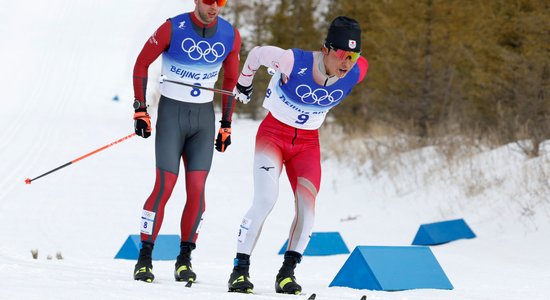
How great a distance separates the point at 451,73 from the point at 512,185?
6704 mm

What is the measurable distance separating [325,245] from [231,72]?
11.8 ft

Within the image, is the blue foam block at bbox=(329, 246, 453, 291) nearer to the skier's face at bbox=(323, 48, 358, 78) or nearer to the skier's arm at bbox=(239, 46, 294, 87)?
the skier's face at bbox=(323, 48, 358, 78)

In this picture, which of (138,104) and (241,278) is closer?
(241,278)

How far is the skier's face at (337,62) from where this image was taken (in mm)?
5973

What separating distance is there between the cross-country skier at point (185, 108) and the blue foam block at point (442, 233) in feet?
15.3

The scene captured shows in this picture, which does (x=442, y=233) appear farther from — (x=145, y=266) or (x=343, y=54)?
(x=145, y=266)

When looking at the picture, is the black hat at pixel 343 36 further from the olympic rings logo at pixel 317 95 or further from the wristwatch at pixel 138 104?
the wristwatch at pixel 138 104

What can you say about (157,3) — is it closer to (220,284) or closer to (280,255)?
(280,255)

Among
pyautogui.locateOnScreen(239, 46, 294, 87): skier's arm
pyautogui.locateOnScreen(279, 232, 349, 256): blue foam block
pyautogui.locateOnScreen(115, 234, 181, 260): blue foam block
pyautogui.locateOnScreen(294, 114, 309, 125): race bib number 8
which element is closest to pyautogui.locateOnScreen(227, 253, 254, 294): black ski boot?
pyautogui.locateOnScreen(294, 114, 309, 125): race bib number 8

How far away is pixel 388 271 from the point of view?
657 centimetres

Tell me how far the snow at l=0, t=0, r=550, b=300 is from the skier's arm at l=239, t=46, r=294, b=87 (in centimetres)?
146

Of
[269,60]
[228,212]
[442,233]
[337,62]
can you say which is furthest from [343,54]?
[228,212]

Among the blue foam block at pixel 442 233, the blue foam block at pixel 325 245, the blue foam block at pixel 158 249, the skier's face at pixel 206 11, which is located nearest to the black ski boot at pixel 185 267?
the skier's face at pixel 206 11

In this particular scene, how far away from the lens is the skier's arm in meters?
5.97
